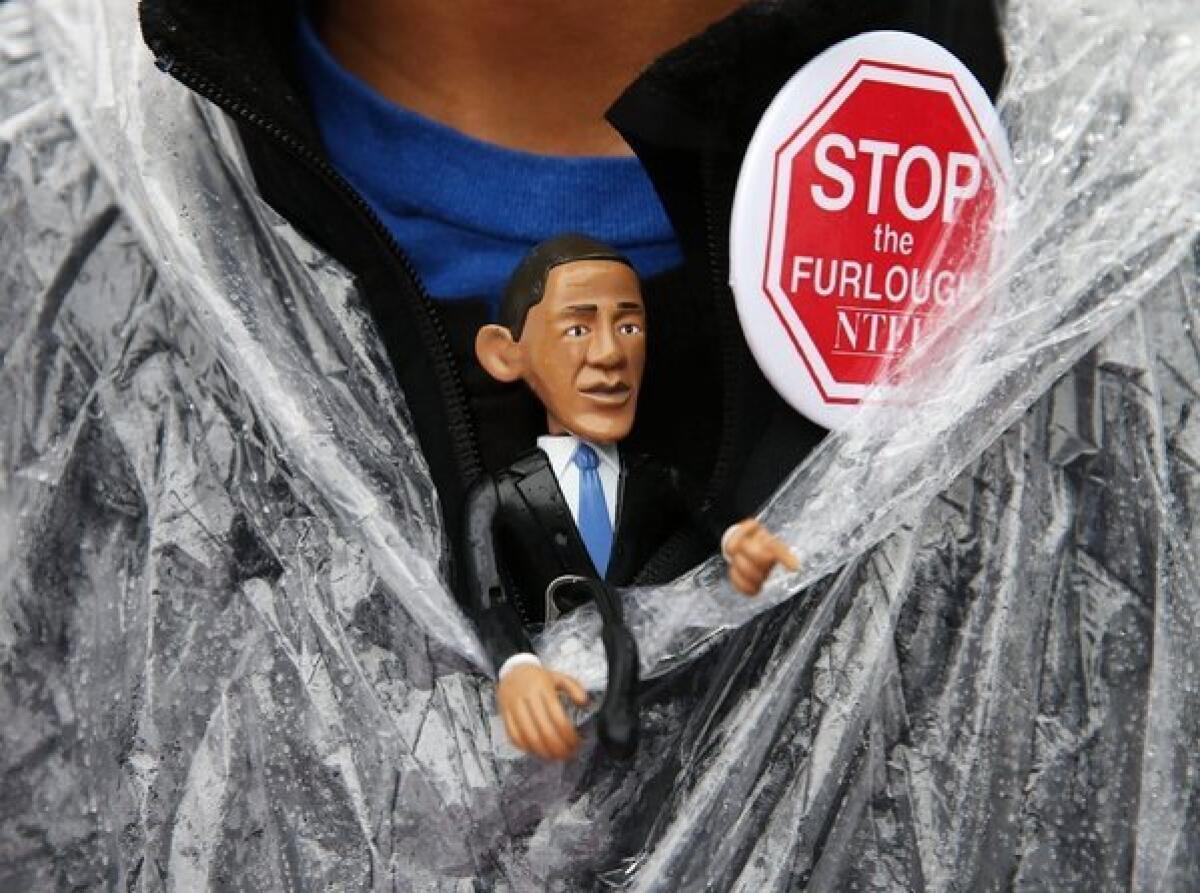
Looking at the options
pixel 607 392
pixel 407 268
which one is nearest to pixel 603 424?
pixel 607 392

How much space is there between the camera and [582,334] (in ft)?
2.45

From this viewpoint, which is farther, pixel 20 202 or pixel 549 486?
pixel 20 202

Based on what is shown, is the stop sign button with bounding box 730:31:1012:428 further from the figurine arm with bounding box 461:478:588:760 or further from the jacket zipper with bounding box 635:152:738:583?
the figurine arm with bounding box 461:478:588:760

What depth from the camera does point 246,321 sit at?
780 millimetres

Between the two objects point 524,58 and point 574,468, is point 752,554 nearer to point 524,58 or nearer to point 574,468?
point 574,468

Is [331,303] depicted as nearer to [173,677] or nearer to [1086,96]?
[173,677]

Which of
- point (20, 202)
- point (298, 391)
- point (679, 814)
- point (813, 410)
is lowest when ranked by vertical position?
point (679, 814)

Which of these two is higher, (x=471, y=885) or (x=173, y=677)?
(x=173, y=677)

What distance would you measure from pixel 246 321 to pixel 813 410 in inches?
9.9

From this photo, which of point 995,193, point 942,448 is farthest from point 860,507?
point 995,193

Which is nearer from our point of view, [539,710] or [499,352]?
[539,710]

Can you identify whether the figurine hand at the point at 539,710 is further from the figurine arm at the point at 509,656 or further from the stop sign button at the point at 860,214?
the stop sign button at the point at 860,214

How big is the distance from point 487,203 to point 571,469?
0.16 meters

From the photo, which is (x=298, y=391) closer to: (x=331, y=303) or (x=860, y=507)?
(x=331, y=303)
